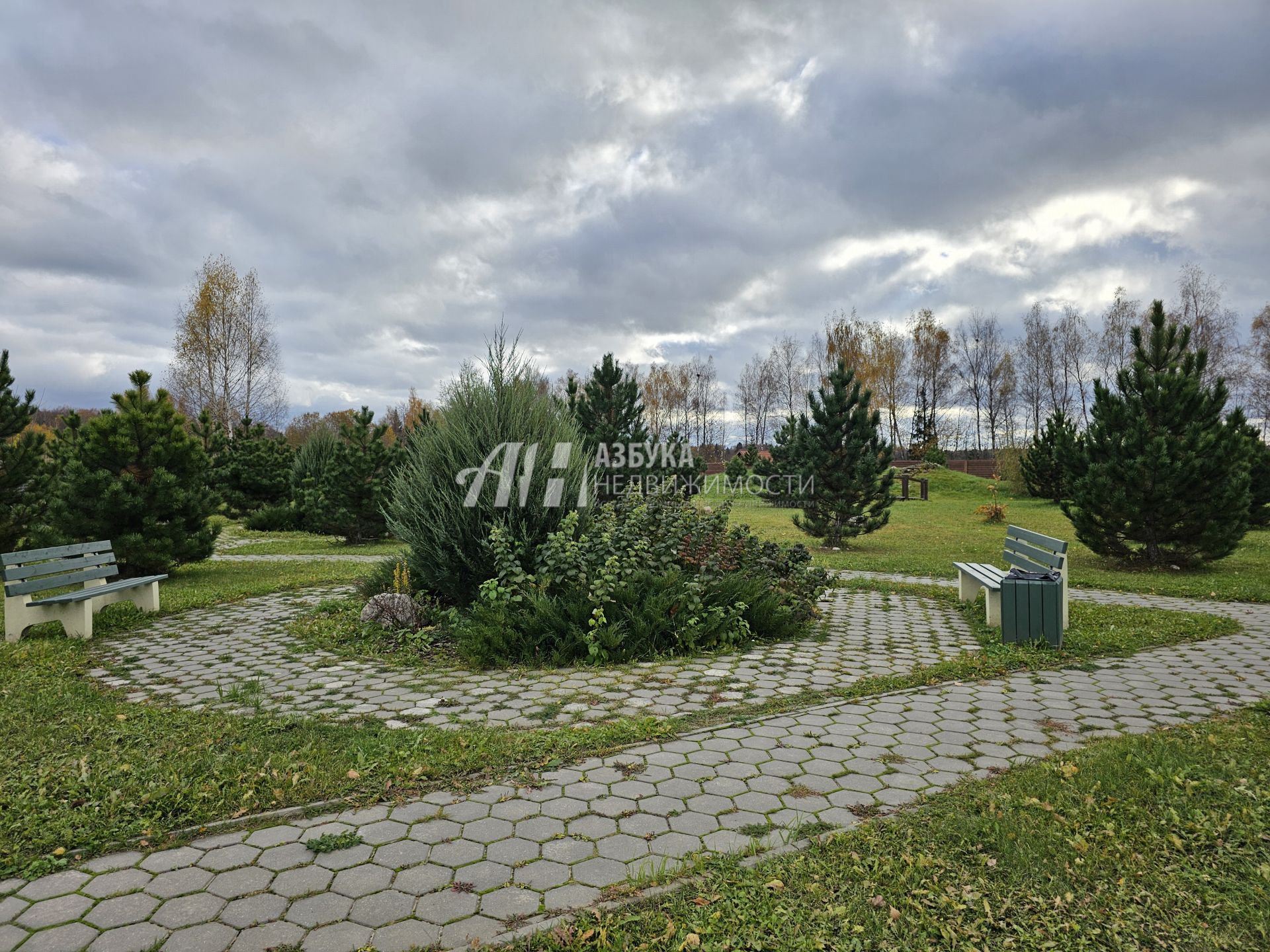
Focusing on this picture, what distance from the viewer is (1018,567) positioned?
820 centimetres

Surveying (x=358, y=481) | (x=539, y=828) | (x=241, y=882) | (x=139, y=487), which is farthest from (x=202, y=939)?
(x=358, y=481)

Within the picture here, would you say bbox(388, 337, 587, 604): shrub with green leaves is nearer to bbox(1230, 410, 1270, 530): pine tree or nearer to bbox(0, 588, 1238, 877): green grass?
bbox(0, 588, 1238, 877): green grass

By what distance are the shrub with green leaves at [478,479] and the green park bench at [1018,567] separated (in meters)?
4.38

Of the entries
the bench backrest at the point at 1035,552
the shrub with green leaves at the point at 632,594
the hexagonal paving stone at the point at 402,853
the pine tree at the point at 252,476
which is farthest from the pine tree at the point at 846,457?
the pine tree at the point at 252,476

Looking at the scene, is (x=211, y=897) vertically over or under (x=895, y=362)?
under

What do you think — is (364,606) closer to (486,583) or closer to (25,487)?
(486,583)

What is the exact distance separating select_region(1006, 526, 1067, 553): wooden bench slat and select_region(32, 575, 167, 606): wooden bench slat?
9360mm

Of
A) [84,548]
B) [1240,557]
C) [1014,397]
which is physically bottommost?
[1240,557]

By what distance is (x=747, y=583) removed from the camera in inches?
286

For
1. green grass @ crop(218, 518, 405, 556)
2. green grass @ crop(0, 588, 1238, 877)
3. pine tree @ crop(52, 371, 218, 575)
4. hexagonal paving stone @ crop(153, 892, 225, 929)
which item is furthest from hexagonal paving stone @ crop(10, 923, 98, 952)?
green grass @ crop(218, 518, 405, 556)

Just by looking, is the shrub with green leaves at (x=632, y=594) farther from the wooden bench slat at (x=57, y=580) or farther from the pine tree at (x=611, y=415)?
the pine tree at (x=611, y=415)

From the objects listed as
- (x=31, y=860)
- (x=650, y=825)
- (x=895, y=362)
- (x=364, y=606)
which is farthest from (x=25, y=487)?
(x=895, y=362)

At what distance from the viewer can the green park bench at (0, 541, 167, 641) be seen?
7.13 m

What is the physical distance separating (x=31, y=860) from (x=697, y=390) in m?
66.5
